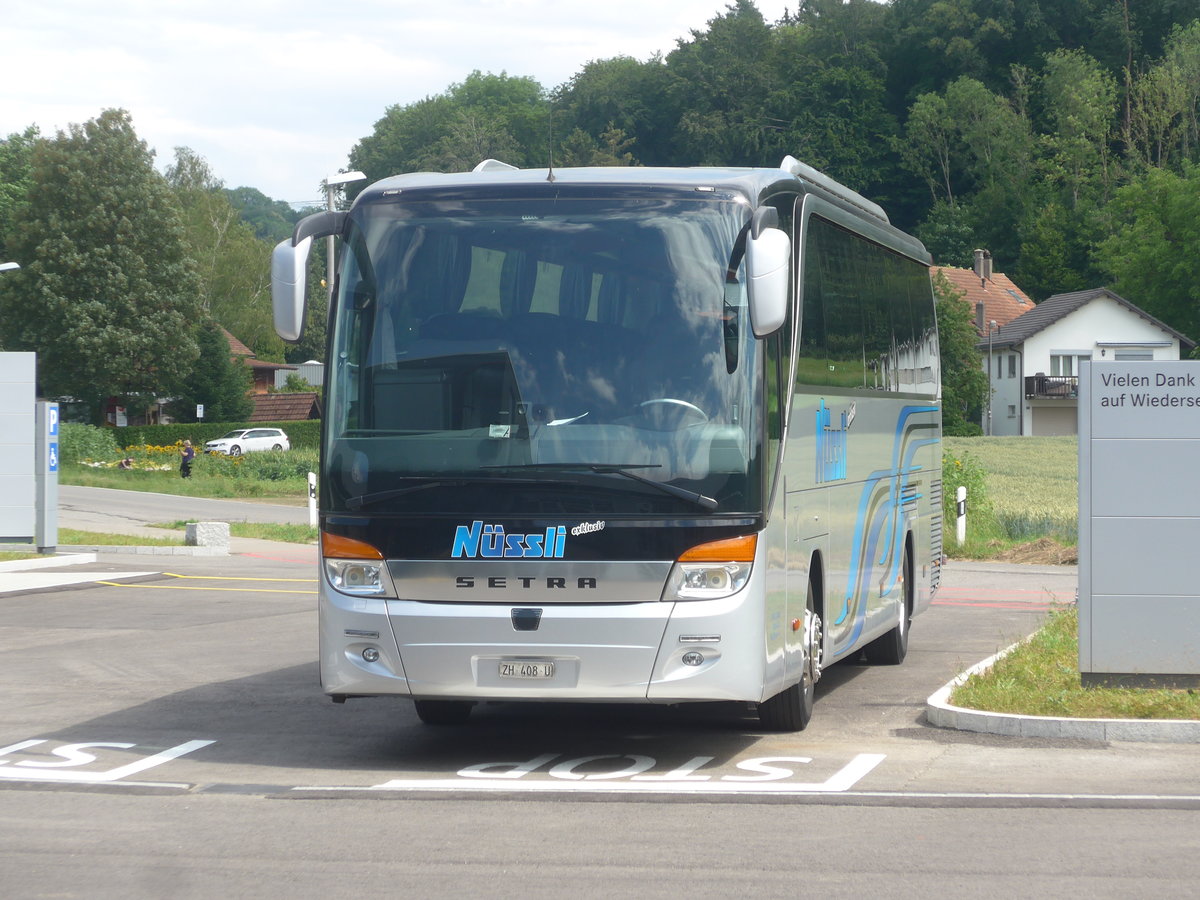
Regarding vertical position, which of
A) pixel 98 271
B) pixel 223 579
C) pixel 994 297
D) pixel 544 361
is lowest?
pixel 223 579

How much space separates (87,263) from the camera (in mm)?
75000

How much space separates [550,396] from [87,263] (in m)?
70.3

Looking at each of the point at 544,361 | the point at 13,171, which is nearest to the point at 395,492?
the point at 544,361

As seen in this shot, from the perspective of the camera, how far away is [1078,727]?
9.76 metres

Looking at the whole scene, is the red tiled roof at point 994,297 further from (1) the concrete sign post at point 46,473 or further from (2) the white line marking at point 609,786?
(2) the white line marking at point 609,786

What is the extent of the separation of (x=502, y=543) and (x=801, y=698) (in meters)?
2.44

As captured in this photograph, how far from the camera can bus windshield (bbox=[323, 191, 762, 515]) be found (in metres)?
8.76

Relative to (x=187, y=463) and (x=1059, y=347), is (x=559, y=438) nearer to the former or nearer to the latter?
(x=187, y=463)

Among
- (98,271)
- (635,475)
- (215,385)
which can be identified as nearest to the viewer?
(635,475)

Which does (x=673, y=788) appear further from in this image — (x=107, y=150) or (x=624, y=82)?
(x=624, y=82)

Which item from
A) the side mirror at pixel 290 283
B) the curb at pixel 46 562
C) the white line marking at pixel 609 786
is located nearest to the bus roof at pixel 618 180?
the side mirror at pixel 290 283

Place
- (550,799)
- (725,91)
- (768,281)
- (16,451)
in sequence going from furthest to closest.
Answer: (725,91) < (16,451) < (768,281) < (550,799)

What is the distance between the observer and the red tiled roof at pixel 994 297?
102 metres

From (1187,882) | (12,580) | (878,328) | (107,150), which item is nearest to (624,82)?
(107,150)
